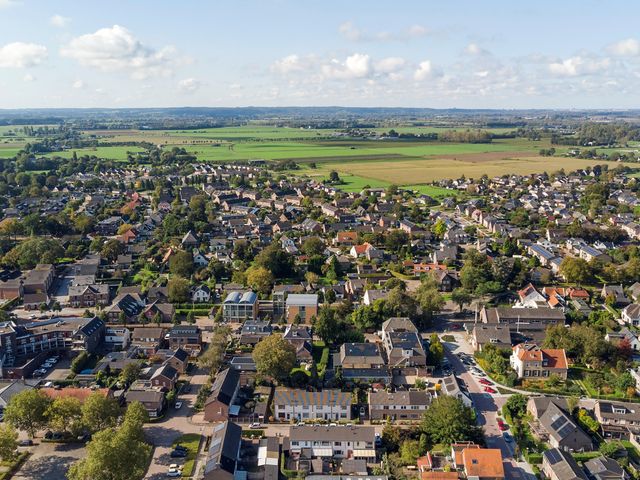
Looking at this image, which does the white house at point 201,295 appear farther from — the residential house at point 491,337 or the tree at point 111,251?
the residential house at point 491,337

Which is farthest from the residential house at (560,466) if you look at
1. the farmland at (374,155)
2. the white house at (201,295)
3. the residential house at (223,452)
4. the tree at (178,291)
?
the farmland at (374,155)

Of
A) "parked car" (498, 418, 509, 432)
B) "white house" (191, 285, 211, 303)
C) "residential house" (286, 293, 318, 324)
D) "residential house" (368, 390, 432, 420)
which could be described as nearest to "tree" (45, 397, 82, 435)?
"residential house" (368, 390, 432, 420)

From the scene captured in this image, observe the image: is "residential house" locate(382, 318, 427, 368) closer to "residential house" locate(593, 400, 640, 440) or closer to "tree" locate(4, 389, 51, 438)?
"residential house" locate(593, 400, 640, 440)

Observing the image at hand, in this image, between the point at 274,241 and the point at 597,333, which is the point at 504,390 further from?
the point at 274,241

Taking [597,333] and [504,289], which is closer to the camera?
[597,333]

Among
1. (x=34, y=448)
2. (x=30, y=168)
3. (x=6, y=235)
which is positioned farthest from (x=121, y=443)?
(x=30, y=168)

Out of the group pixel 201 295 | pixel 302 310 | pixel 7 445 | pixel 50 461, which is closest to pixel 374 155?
pixel 201 295
